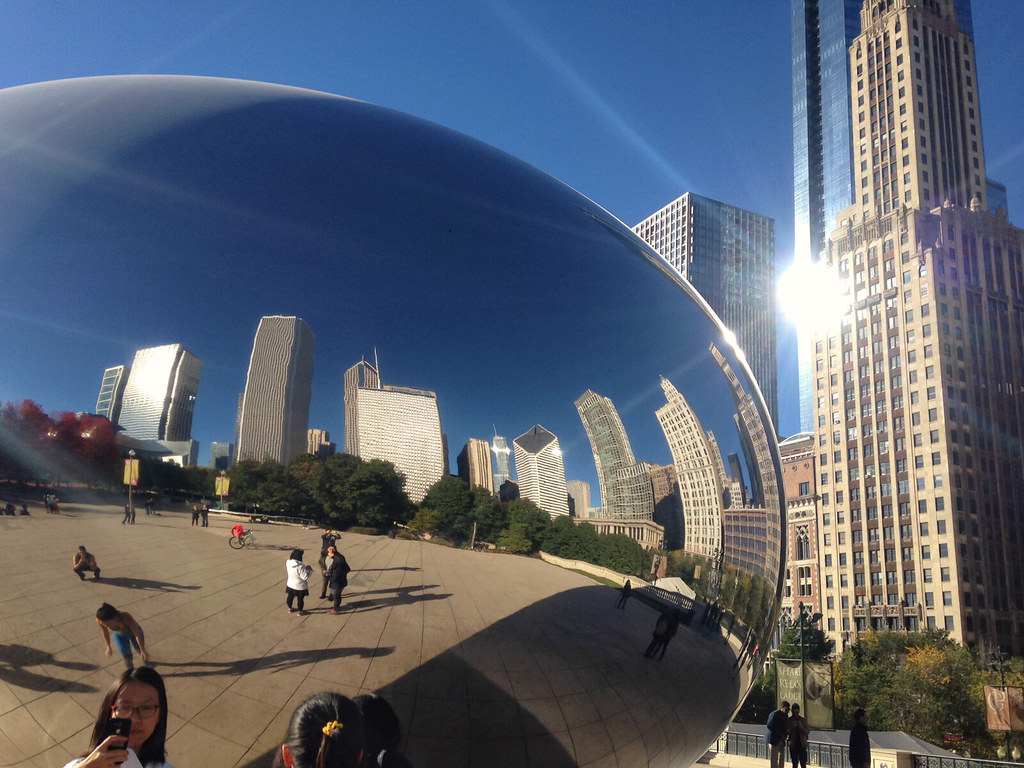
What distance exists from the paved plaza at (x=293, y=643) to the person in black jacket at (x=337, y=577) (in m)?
0.04

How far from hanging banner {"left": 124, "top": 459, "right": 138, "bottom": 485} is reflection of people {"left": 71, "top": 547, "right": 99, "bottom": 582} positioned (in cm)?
28

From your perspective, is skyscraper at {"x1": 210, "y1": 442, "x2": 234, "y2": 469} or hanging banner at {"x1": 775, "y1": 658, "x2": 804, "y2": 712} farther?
hanging banner at {"x1": 775, "y1": 658, "x2": 804, "y2": 712}

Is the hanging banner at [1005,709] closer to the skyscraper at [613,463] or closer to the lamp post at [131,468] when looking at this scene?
the skyscraper at [613,463]

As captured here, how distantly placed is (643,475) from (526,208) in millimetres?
1317

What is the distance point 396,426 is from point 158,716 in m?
1.22

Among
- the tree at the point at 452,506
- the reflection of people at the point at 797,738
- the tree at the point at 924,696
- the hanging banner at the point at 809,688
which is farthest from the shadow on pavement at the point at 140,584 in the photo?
the tree at the point at 924,696

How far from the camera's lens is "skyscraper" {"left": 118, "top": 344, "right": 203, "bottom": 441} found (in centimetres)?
282

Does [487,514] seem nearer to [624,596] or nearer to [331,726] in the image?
[624,596]

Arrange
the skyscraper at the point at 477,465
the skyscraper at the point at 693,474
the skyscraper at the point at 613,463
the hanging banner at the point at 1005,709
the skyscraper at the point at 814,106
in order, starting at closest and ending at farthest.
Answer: the skyscraper at the point at 477,465 → the skyscraper at the point at 613,463 → the skyscraper at the point at 693,474 → the hanging banner at the point at 1005,709 → the skyscraper at the point at 814,106

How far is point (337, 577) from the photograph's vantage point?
285cm

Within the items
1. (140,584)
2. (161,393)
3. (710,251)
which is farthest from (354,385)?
(710,251)

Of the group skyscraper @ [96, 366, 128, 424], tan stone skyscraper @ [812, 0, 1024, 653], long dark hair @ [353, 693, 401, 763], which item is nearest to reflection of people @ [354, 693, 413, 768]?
long dark hair @ [353, 693, 401, 763]

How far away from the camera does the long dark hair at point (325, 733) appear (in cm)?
258

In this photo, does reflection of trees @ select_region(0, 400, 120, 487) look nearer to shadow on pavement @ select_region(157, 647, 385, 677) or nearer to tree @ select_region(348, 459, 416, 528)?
shadow on pavement @ select_region(157, 647, 385, 677)
